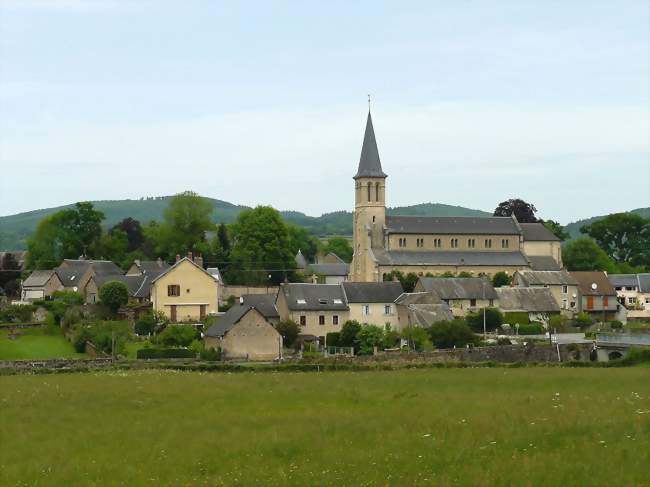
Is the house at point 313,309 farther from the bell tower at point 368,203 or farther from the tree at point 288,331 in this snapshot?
the bell tower at point 368,203

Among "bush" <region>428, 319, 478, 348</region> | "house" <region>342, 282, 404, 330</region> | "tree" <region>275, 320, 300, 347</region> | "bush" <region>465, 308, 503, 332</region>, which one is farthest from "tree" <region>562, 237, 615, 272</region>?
"tree" <region>275, 320, 300, 347</region>

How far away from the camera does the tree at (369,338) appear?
201 ft

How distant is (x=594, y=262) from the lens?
343 feet

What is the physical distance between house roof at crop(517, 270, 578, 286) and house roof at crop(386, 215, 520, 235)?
12.8 m

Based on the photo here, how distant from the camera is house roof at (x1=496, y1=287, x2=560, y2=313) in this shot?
7688 cm

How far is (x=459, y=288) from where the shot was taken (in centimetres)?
7831

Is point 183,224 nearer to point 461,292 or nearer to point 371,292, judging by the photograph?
point 461,292

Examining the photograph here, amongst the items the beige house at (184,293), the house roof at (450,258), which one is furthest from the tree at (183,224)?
the beige house at (184,293)

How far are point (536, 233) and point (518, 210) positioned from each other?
16304 millimetres

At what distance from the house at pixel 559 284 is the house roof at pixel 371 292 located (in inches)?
706

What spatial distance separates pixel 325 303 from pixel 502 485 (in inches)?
1945

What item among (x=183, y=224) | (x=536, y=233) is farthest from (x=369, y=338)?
(x=536, y=233)

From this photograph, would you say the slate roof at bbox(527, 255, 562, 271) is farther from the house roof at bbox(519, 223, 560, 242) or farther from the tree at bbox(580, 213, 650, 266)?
the tree at bbox(580, 213, 650, 266)

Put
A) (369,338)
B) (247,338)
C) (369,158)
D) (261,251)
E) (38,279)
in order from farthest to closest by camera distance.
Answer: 1. (369,158)
2. (261,251)
3. (38,279)
4. (369,338)
5. (247,338)
